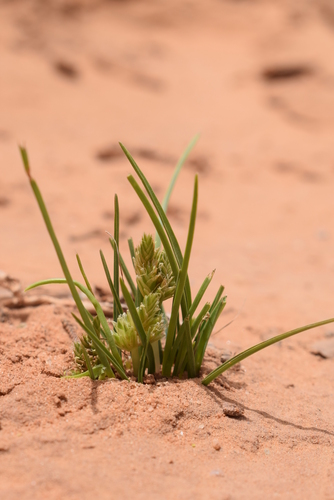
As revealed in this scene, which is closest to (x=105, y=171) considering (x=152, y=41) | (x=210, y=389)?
(x=210, y=389)

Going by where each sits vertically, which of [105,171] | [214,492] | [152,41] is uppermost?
[152,41]

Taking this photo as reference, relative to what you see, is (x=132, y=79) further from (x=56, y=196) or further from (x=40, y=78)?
(x=56, y=196)

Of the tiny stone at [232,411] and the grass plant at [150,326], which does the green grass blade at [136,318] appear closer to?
the grass plant at [150,326]

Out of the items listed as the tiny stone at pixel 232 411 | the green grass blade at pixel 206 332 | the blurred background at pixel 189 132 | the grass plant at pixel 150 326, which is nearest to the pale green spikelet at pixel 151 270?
the grass plant at pixel 150 326

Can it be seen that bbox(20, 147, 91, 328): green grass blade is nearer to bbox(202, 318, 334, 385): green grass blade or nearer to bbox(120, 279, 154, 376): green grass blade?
bbox(120, 279, 154, 376): green grass blade

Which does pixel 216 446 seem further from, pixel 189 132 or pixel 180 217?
pixel 189 132

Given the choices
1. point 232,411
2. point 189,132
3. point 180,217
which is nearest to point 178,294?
point 232,411

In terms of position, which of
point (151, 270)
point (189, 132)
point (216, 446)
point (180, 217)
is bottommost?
point (216, 446)
